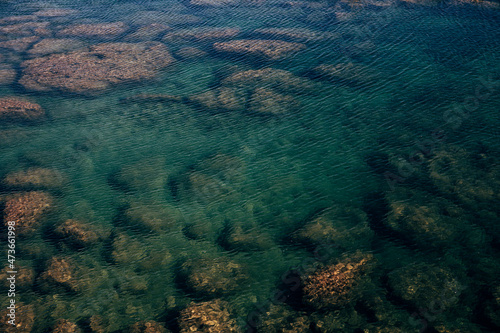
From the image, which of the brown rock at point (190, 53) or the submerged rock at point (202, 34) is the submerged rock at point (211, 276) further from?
the submerged rock at point (202, 34)

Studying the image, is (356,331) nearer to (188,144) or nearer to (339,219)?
(339,219)

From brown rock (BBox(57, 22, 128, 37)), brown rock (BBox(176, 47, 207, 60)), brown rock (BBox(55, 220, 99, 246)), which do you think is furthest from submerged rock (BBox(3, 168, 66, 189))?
brown rock (BBox(57, 22, 128, 37))

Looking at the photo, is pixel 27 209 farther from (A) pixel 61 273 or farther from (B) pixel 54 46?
(B) pixel 54 46

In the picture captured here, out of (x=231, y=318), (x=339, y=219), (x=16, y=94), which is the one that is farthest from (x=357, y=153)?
(x=16, y=94)

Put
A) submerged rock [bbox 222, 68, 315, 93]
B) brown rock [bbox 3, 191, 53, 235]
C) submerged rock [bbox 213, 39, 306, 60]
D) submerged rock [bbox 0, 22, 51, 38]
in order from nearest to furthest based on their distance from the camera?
brown rock [bbox 3, 191, 53, 235]
submerged rock [bbox 222, 68, 315, 93]
submerged rock [bbox 213, 39, 306, 60]
submerged rock [bbox 0, 22, 51, 38]

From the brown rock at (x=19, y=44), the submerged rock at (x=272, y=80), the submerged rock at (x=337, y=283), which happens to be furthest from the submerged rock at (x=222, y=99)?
the brown rock at (x=19, y=44)

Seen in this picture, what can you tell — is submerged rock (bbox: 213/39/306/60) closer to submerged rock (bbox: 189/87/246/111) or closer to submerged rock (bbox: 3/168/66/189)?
submerged rock (bbox: 189/87/246/111)
